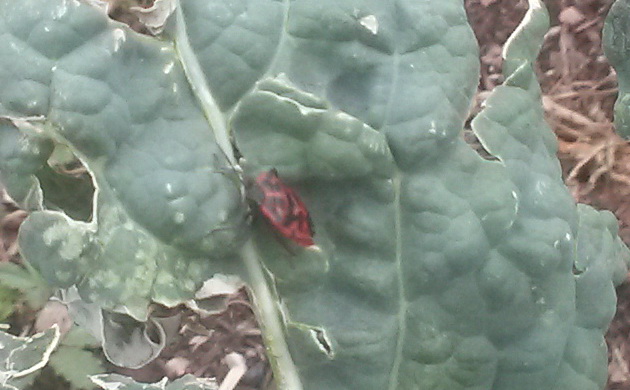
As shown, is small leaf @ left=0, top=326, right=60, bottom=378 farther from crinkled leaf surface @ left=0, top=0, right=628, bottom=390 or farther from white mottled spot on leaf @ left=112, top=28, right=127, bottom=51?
white mottled spot on leaf @ left=112, top=28, right=127, bottom=51

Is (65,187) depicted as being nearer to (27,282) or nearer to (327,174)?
(327,174)

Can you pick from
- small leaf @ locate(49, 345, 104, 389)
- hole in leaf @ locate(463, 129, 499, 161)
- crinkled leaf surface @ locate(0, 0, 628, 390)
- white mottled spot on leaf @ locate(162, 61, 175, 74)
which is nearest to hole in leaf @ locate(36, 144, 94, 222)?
crinkled leaf surface @ locate(0, 0, 628, 390)

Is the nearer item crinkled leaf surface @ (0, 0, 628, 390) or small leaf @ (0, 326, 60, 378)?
crinkled leaf surface @ (0, 0, 628, 390)

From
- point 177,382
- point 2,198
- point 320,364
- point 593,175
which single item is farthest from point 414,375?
point 2,198

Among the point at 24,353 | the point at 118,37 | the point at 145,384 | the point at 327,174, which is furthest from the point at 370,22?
the point at 24,353

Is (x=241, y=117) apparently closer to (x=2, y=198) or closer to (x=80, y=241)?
(x=80, y=241)

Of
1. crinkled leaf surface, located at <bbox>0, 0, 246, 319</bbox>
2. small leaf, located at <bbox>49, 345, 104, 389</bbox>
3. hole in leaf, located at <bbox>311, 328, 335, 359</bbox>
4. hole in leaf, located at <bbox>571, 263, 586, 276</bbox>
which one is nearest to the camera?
crinkled leaf surface, located at <bbox>0, 0, 246, 319</bbox>
